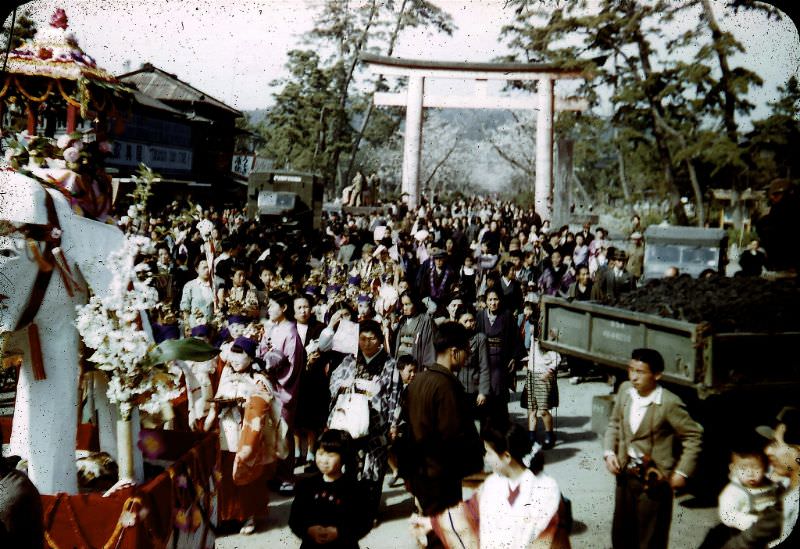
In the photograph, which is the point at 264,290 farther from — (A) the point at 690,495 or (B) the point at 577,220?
(B) the point at 577,220

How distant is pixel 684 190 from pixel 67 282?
1688 centimetres

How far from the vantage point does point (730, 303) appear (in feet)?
19.3

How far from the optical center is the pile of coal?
226 inches

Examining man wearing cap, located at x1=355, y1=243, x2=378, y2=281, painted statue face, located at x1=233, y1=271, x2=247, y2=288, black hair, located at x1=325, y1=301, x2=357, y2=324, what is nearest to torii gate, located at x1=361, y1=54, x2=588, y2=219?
man wearing cap, located at x1=355, y1=243, x2=378, y2=281

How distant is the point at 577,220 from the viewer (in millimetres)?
20875

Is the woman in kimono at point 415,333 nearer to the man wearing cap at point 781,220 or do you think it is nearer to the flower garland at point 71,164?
the man wearing cap at point 781,220

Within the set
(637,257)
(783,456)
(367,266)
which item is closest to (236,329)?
(783,456)

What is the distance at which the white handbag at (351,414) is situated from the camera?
5.66 metres

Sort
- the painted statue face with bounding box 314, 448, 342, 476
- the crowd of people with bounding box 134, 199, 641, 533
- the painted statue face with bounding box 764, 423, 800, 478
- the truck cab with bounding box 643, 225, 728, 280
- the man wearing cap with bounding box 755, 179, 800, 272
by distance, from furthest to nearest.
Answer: the truck cab with bounding box 643, 225, 728, 280 → the man wearing cap with bounding box 755, 179, 800, 272 → the crowd of people with bounding box 134, 199, 641, 533 → the painted statue face with bounding box 764, 423, 800, 478 → the painted statue face with bounding box 314, 448, 342, 476

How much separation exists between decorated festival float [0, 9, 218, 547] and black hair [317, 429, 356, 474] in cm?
76

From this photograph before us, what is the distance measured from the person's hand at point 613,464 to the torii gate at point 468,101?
1927 cm

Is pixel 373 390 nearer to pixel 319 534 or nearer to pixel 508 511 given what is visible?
pixel 319 534

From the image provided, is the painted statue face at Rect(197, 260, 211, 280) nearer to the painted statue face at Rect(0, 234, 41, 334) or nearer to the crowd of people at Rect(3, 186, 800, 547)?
the crowd of people at Rect(3, 186, 800, 547)

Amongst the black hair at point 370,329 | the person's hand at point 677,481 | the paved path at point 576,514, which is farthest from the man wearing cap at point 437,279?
the person's hand at point 677,481
